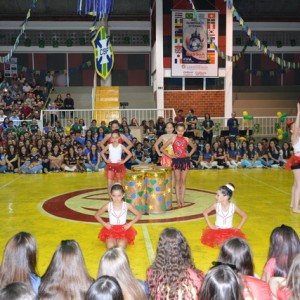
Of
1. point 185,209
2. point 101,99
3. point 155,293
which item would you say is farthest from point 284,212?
point 101,99

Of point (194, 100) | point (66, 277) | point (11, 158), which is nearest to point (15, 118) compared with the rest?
point (11, 158)

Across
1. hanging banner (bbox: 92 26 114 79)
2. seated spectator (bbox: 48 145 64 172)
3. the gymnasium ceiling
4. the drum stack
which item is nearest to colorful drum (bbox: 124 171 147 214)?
the drum stack

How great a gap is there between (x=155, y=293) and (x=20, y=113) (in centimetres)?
1705

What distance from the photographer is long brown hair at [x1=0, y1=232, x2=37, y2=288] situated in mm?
3609

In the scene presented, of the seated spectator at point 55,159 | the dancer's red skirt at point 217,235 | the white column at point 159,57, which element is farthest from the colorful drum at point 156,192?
the white column at point 159,57

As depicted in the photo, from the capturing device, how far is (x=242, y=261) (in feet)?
11.5

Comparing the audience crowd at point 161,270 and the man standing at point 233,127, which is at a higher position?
the man standing at point 233,127

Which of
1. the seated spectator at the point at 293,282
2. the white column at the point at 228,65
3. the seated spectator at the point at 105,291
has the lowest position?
the seated spectator at the point at 293,282

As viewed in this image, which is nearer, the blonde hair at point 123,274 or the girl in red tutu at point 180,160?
the blonde hair at point 123,274

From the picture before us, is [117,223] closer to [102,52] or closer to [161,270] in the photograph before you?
[161,270]

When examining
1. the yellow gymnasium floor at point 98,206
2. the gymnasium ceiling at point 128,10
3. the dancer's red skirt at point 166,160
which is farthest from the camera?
the gymnasium ceiling at point 128,10

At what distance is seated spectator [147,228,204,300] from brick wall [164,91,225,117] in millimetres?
18053

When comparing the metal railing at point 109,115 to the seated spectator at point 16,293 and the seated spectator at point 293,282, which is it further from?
the seated spectator at point 16,293

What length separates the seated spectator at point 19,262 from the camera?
142 inches
